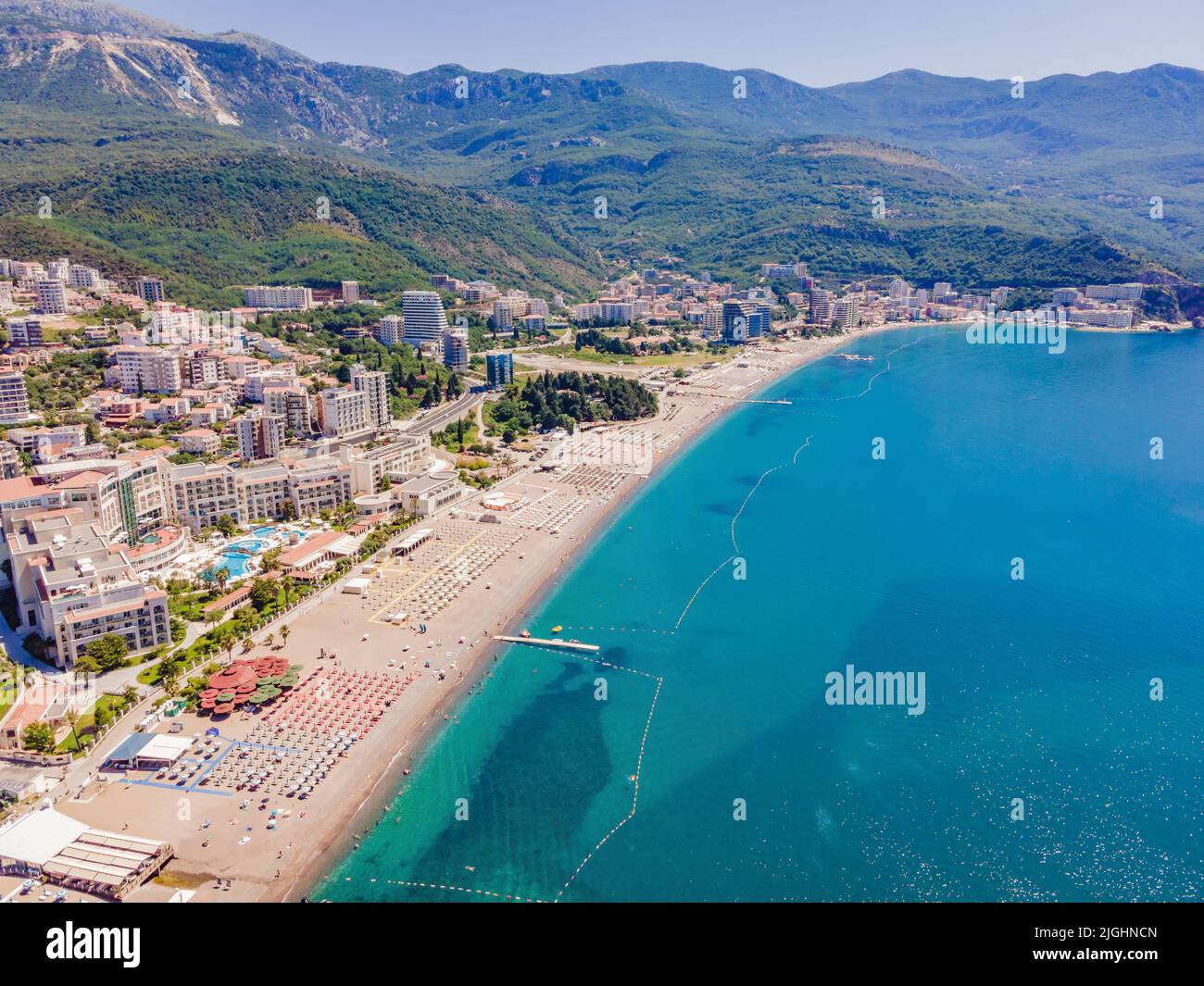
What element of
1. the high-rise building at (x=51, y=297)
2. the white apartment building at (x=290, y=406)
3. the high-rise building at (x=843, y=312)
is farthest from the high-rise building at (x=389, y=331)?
the high-rise building at (x=843, y=312)

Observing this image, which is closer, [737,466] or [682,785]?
[682,785]

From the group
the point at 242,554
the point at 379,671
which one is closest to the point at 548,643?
the point at 379,671

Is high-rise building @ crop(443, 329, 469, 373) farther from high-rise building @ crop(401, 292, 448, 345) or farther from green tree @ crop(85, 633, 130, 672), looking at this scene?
green tree @ crop(85, 633, 130, 672)

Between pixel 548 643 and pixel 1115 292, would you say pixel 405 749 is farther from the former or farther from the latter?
pixel 1115 292

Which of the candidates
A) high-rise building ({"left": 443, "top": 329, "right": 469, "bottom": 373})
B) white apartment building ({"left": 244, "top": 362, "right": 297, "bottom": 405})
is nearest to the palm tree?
white apartment building ({"left": 244, "top": 362, "right": 297, "bottom": 405})
